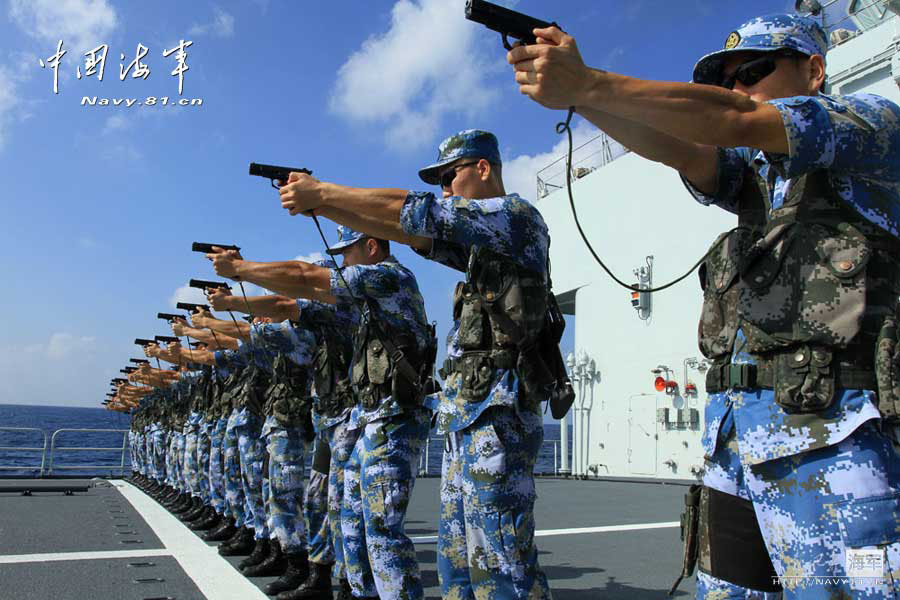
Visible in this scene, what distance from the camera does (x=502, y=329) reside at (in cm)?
245

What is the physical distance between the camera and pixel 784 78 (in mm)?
1744

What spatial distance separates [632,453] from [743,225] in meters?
12.2

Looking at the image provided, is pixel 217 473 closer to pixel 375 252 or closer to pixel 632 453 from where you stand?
pixel 375 252

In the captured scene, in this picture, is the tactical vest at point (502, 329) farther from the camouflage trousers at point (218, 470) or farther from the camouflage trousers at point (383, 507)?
the camouflage trousers at point (218, 470)

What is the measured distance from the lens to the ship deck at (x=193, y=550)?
396 centimetres

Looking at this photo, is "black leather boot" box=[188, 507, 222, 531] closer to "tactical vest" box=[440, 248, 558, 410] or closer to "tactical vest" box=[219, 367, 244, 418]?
"tactical vest" box=[219, 367, 244, 418]

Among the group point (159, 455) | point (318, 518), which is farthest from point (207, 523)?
point (159, 455)

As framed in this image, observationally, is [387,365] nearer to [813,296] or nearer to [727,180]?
[727,180]

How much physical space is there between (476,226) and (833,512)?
1.26m

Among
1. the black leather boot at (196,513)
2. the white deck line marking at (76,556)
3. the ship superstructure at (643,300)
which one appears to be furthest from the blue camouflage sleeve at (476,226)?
the ship superstructure at (643,300)

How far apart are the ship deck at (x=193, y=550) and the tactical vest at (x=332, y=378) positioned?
1085mm

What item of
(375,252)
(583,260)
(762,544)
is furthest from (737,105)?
(583,260)

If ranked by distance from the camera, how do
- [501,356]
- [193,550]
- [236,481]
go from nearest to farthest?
[501,356]
[193,550]
[236,481]

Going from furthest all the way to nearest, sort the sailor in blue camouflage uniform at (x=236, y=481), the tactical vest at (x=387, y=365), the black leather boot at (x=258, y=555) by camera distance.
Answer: the sailor in blue camouflage uniform at (x=236, y=481)
the black leather boot at (x=258, y=555)
the tactical vest at (x=387, y=365)
